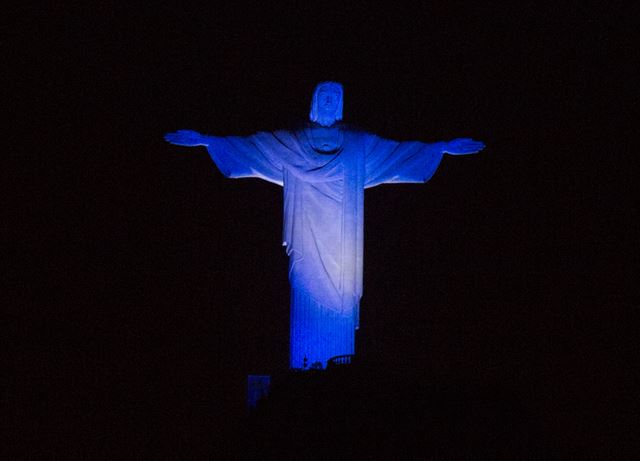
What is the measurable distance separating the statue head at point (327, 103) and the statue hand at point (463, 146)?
33.4 inches

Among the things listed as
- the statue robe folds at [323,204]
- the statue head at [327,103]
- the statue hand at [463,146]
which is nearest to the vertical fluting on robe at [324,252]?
the statue robe folds at [323,204]

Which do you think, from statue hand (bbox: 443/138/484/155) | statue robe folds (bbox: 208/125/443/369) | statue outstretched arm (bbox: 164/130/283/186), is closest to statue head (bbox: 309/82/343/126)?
statue robe folds (bbox: 208/125/443/369)

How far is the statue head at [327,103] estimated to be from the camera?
516 centimetres

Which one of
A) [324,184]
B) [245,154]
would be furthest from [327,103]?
[245,154]

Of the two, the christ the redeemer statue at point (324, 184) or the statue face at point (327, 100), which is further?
the statue face at point (327, 100)

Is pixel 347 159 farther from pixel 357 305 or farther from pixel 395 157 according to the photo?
pixel 357 305

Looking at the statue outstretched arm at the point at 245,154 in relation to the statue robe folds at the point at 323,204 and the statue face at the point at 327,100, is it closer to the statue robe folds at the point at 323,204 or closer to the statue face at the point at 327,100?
the statue robe folds at the point at 323,204

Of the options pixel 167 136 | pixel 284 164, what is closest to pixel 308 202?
pixel 284 164

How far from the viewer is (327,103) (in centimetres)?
516

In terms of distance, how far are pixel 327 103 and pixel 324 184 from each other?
0.60 meters

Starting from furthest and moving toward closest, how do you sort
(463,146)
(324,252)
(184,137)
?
(463,146), (184,137), (324,252)

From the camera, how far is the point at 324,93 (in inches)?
203

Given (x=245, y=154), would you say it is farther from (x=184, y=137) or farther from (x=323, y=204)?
(x=323, y=204)

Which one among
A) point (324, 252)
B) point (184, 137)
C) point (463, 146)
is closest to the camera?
point (324, 252)
